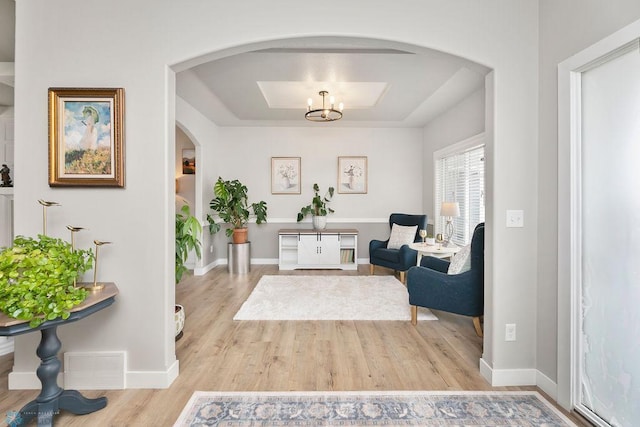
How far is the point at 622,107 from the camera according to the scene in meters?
1.66

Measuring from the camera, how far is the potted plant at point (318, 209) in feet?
19.7

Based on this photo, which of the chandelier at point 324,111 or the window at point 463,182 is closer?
the chandelier at point 324,111

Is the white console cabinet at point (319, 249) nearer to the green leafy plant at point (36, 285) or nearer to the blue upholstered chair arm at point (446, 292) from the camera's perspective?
the blue upholstered chair arm at point (446, 292)

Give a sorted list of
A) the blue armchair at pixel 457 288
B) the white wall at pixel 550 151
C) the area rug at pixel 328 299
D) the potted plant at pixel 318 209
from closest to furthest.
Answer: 1. the white wall at pixel 550 151
2. the blue armchair at pixel 457 288
3. the area rug at pixel 328 299
4. the potted plant at pixel 318 209

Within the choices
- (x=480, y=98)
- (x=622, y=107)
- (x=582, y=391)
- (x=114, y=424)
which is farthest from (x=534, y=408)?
(x=480, y=98)

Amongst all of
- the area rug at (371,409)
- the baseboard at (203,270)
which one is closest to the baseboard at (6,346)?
the area rug at (371,409)

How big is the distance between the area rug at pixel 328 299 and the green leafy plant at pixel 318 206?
1.37m

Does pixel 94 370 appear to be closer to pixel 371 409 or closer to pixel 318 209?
pixel 371 409

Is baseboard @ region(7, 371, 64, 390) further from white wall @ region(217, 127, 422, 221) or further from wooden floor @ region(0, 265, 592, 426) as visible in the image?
white wall @ region(217, 127, 422, 221)

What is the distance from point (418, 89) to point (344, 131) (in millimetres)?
2227

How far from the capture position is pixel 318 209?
6.11 metres

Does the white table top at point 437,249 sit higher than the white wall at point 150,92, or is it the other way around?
the white wall at point 150,92

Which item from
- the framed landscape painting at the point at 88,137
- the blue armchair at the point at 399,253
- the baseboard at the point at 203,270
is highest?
the framed landscape painting at the point at 88,137

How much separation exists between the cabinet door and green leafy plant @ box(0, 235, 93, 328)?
4.21 m
